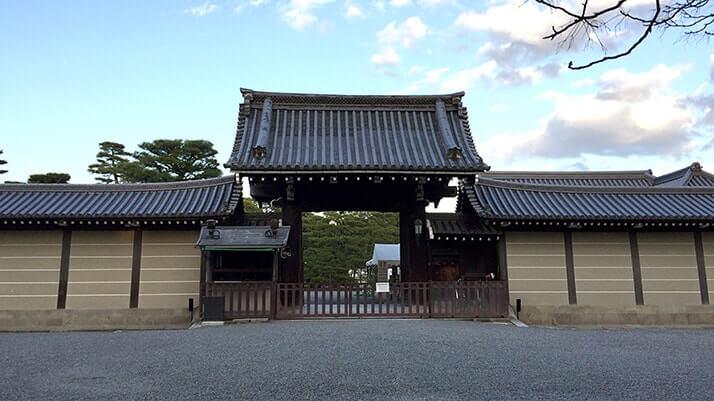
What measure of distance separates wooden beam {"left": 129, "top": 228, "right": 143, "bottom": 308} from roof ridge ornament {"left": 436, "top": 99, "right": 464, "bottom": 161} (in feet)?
26.8

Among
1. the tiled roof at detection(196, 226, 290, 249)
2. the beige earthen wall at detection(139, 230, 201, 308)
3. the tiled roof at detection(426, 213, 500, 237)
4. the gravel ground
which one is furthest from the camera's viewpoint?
the tiled roof at detection(426, 213, 500, 237)

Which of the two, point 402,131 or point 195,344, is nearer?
point 195,344

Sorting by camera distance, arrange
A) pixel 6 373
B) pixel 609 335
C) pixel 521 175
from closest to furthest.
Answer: pixel 6 373 → pixel 609 335 → pixel 521 175

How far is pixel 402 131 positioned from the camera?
13.8 m

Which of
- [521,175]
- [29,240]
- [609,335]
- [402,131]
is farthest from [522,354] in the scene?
[521,175]

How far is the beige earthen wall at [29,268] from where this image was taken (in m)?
11.6

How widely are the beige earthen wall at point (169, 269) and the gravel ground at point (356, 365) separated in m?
2.53

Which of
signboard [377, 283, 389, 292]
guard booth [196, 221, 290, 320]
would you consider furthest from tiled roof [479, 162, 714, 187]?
guard booth [196, 221, 290, 320]

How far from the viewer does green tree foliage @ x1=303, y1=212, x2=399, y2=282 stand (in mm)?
28828

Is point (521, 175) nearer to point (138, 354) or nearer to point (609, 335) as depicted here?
point (609, 335)

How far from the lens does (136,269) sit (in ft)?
38.7

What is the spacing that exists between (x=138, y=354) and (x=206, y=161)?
25.4m

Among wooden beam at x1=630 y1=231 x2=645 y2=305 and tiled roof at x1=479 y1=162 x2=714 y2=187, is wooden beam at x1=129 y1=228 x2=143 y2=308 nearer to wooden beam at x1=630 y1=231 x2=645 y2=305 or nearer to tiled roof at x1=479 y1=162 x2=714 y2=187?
wooden beam at x1=630 y1=231 x2=645 y2=305

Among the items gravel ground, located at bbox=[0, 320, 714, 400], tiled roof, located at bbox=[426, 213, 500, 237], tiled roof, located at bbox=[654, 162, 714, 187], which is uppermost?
tiled roof, located at bbox=[654, 162, 714, 187]
